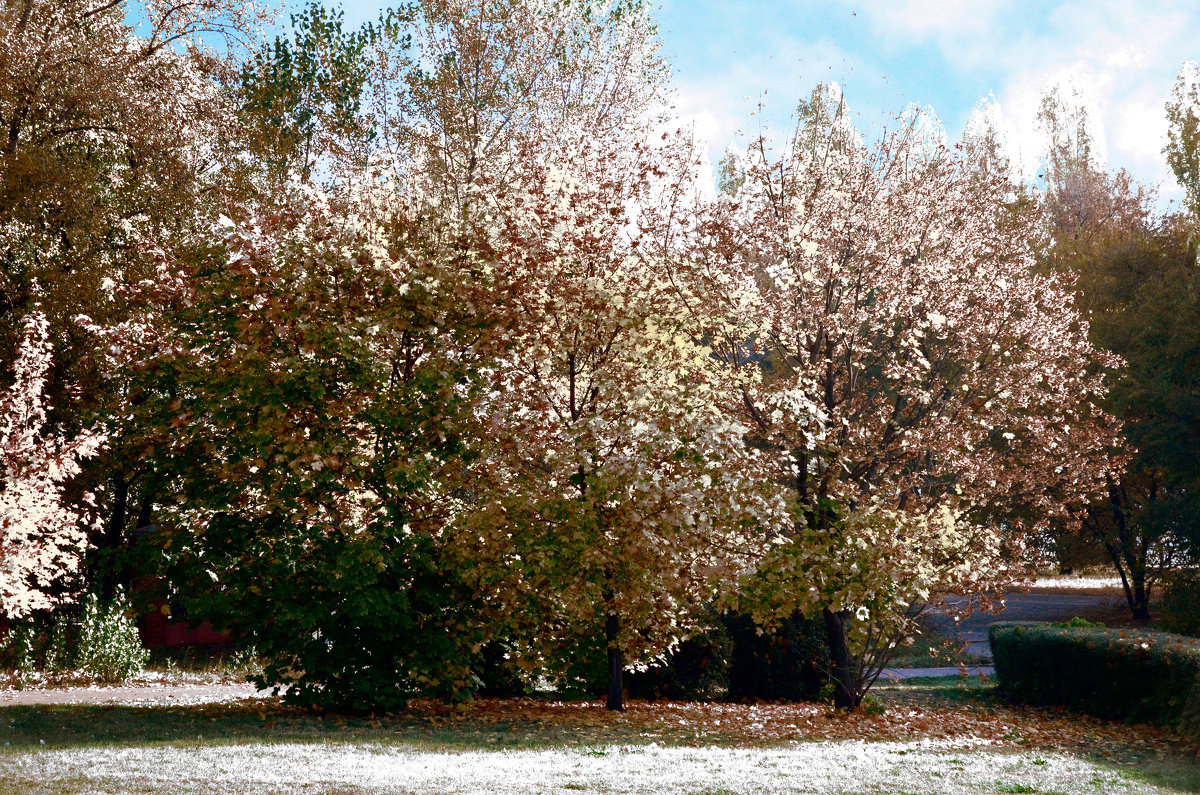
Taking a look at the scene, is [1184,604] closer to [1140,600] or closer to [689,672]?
[1140,600]

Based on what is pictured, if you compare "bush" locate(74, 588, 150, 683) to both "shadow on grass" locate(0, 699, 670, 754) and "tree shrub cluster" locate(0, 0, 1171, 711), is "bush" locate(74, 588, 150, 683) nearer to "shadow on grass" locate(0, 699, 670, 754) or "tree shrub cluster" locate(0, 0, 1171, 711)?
"tree shrub cluster" locate(0, 0, 1171, 711)

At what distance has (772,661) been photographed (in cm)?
1539

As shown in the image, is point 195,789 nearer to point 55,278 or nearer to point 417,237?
point 417,237

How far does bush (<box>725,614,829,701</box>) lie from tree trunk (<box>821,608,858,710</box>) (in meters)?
1.69

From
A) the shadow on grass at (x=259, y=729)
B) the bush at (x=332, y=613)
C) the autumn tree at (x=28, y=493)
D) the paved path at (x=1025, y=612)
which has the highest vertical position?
the autumn tree at (x=28, y=493)

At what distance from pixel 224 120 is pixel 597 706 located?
16.0 metres

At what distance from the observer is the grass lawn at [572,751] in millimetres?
6539

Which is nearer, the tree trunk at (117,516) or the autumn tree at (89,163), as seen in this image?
the autumn tree at (89,163)

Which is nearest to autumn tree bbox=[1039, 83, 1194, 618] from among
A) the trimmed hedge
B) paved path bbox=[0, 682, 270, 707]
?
the trimmed hedge

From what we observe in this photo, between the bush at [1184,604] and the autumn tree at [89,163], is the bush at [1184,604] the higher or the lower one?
the lower one

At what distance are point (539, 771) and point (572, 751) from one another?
1384mm

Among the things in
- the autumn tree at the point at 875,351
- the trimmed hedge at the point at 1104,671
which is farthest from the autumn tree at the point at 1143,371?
the autumn tree at the point at 875,351

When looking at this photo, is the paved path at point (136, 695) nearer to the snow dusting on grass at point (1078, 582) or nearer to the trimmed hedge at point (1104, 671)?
the trimmed hedge at point (1104, 671)

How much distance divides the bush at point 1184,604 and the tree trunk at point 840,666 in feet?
41.5
